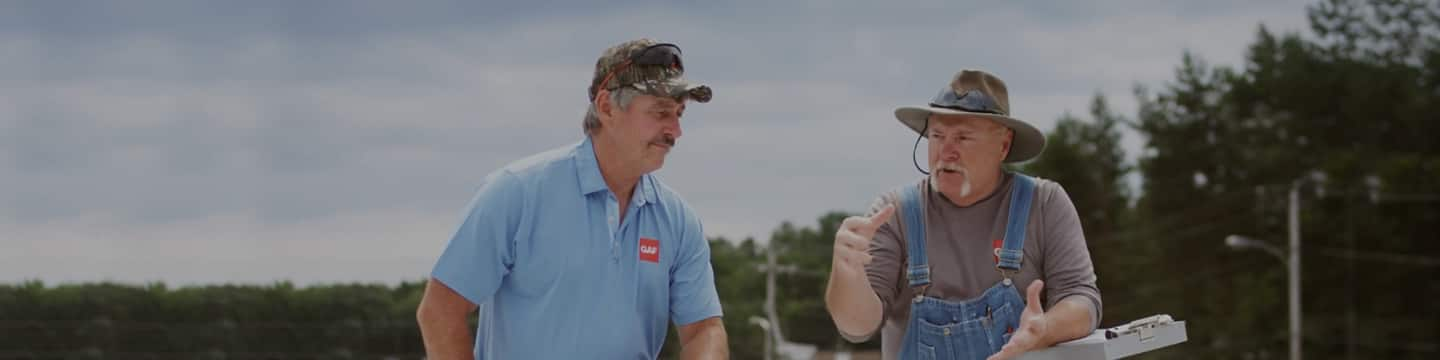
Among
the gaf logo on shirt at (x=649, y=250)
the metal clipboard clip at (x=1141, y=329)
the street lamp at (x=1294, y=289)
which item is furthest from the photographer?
the street lamp at (x=1294, y=289)

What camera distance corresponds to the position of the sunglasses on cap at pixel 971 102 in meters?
4.65

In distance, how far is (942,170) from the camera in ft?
15.1

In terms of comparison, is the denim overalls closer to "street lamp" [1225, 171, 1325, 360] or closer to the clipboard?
the clipboard

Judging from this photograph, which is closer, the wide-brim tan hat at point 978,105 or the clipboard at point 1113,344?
the clipboard at point 1113,344

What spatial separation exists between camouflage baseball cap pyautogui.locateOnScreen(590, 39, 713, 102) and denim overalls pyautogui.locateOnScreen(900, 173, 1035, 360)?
2.55 feet

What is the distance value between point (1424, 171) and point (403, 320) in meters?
24.6

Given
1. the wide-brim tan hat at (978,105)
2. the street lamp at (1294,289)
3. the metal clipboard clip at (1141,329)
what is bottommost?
the street lamp at (1294,289)

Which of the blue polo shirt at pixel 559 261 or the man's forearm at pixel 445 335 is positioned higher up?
the blue polo shirt at pixel 559 261

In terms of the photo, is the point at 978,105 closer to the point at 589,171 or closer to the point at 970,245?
the point at 970,245

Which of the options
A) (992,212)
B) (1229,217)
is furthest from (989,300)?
(1229,217)

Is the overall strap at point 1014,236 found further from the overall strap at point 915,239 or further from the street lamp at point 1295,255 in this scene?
the street lamp at point 1295,255

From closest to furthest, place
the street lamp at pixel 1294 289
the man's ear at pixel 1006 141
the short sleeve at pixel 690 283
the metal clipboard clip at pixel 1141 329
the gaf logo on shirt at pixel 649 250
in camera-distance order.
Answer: the metal clipboard clip at pixel 1141 329 → the gaf logo on shirt at pixel 649 250 → the short sleeve at pixel 690 283 → the man's ear at pixel 1006 141 → the street lamp at pixel 1294 289

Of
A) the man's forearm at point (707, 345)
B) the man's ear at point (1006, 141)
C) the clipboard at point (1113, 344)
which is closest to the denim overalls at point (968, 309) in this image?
the man's ear at point (1006, 141)

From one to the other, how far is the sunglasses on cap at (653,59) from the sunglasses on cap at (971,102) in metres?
0.79
